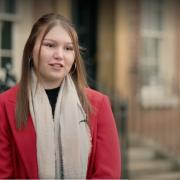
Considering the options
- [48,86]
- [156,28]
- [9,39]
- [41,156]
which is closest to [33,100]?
[48,86]

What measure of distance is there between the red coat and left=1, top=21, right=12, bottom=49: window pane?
543 cm

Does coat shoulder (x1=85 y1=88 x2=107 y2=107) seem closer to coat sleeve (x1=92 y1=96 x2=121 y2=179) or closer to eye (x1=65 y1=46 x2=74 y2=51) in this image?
coat sleeve (x1=92 y1=96 x2=121 y2=179)

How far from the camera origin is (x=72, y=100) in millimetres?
2369

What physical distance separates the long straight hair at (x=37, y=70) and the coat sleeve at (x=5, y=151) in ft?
0.23

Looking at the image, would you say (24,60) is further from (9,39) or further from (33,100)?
(9,39)

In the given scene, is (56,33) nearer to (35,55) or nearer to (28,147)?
(35,55)

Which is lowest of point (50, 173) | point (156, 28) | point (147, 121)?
point (147, 121)

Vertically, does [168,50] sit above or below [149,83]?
above

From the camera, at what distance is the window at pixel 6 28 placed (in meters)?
7.62

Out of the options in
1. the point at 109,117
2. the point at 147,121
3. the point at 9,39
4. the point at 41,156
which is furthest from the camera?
the point at 147,121

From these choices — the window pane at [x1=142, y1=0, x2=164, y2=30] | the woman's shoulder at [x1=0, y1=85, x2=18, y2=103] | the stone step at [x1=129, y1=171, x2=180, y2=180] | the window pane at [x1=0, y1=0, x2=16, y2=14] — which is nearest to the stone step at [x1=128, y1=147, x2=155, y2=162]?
the stone step at [x1=129, y1=171, x2=180, y2=180]

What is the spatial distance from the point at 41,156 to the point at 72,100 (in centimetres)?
31

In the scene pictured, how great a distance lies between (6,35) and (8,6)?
461 mm

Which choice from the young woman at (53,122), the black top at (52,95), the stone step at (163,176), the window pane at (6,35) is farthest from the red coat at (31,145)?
the window pane at (6,35)
